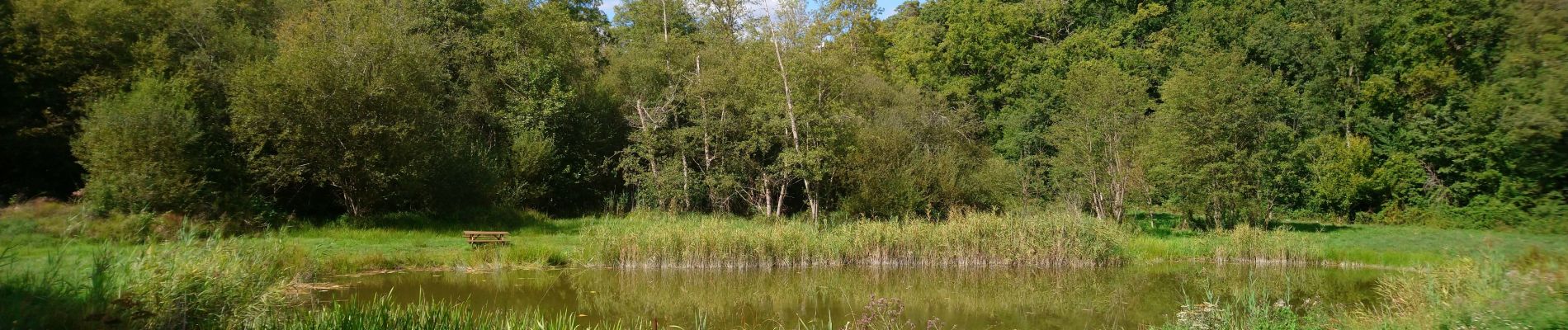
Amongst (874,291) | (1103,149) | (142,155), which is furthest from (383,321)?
(1103,149)

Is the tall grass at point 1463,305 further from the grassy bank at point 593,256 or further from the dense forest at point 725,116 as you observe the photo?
the dense forest at point 725,116

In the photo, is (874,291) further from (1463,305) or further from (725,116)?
(725,116)

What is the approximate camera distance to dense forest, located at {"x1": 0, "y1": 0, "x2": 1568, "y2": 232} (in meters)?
19.6

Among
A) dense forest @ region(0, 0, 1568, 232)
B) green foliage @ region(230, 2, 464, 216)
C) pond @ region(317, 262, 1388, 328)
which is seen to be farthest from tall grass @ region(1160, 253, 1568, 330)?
green foliage @ region(230, 2, 464, 216)

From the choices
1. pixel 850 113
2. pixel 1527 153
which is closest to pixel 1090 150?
pixel 850 113

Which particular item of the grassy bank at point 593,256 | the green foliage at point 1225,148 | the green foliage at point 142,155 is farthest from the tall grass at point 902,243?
the green foliage at point 142,155

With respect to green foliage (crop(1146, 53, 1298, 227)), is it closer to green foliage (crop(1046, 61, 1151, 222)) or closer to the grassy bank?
the grassy bank

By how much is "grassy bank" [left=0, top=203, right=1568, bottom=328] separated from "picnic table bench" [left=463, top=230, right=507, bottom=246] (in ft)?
1.41

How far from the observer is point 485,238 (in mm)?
19406

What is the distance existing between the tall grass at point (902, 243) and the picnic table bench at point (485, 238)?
2120mm

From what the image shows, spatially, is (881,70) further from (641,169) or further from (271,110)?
(271,110)

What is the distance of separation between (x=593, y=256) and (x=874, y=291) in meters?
6.55

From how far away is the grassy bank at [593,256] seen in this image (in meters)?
7.60

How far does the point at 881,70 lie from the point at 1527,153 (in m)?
31.7
